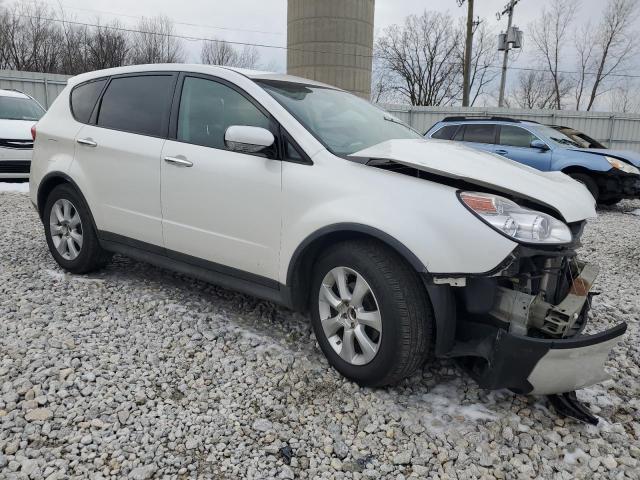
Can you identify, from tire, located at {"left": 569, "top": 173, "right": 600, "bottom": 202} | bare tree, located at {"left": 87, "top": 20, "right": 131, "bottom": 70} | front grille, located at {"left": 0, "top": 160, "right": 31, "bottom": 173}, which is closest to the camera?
front grille, located at {"left": 0, "top": 160, "right": 31, "bottom": 173}

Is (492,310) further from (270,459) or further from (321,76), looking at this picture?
(321,76)

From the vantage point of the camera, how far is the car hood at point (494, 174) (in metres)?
2.35

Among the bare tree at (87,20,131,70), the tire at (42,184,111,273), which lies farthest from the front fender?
the bare tree at (87,20,131,70)

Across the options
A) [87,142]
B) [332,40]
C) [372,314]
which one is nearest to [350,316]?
[372,314]

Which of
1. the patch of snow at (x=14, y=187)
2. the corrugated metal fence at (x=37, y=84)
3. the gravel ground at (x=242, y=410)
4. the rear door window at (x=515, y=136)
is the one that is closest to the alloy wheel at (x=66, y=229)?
the gravel ground at (x=242, y=410)

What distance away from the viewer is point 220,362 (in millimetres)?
2926

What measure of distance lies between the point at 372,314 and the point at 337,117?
1.37m

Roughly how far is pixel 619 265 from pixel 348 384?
4053 millimetres

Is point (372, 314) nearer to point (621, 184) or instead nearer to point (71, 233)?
point (71, 233)

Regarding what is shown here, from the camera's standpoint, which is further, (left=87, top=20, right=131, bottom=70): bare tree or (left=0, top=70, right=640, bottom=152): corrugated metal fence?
(left=87, top=20, right=131, bottom=70): bare tree

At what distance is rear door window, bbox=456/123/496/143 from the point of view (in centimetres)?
972

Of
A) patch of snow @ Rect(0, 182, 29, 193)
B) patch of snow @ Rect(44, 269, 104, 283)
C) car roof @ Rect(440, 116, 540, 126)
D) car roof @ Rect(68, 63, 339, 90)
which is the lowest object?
patch of snow @ Rect(44, 269, 104, 283)

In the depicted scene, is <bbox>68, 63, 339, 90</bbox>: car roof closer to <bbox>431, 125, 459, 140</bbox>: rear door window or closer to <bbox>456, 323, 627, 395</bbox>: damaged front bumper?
<bbox>456, 323, 627, 395</bbox>: damaged front bumper

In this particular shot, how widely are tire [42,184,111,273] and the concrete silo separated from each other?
16277mm
